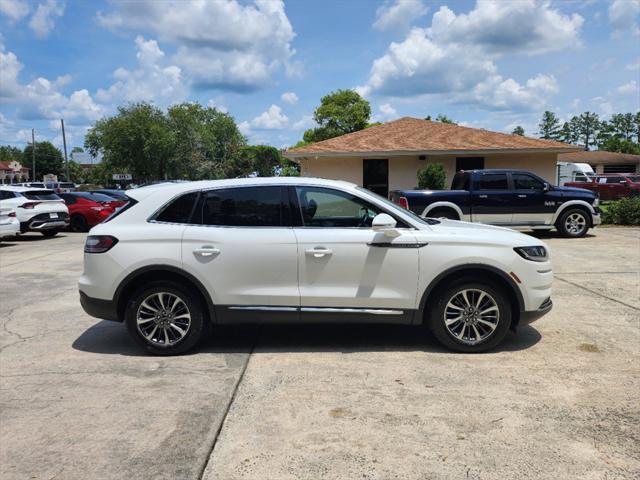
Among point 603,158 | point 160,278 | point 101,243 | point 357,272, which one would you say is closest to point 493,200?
point 357,272

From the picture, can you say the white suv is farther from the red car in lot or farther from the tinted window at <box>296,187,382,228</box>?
the red car in lot

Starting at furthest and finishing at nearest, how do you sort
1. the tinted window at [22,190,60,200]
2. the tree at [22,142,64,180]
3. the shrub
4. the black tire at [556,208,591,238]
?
the tree at [22,142,64,180] < the shrub < the tinted window at [22,190,60,200] < the black tire at [556,208,591,238]

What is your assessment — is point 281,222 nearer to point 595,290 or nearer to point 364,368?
point 364,368

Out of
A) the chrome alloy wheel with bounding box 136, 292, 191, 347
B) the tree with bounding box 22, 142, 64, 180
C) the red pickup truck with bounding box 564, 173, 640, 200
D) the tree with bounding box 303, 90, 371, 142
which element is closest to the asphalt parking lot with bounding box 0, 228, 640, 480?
the chrome alloy wheel with bounding box 136, 292, 191, 347

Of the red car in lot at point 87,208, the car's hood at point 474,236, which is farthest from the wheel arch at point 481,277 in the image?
the red car in lot at point 87,208

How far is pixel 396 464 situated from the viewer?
309cm

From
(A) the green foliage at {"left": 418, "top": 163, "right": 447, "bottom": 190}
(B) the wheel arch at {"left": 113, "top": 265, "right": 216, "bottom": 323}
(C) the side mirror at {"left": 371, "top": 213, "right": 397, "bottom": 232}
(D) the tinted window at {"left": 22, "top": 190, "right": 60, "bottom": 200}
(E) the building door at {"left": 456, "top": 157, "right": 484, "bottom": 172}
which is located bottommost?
(B) the wheel arch at {"left": 113, "top": 265, "right": 216, "bottom": 323}

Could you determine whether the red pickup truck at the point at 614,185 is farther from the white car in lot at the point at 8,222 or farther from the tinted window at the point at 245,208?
the tinted window at the point at 245,208

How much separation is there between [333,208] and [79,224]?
54.2ft

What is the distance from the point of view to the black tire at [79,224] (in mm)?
18797

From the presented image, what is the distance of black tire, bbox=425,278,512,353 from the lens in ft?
15.9

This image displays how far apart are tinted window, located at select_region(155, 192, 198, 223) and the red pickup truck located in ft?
88.5

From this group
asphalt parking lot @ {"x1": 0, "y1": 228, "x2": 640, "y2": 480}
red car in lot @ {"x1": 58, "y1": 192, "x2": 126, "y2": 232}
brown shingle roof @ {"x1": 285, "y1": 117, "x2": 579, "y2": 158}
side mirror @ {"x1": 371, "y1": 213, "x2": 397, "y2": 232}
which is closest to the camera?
asphalt parking lot @ {"x1": 0, "y1": 228, "x2": 640, "y2": 480}

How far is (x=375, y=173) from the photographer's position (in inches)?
877
